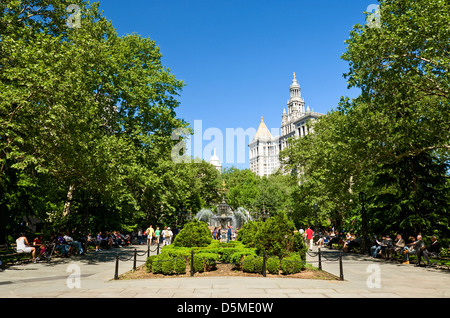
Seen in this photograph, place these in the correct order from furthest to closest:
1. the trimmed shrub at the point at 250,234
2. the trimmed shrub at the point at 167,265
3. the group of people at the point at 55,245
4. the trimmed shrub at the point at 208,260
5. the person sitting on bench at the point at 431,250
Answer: the group of people at the point at 55,245 → the trimmed shrub at the point at 250,234 → the person sitting on bench at the point at 431,250 → the trimmed shrub at the point at 208,260 → the trimmed shrub at the point at 167,265

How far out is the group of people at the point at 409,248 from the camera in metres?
14.9

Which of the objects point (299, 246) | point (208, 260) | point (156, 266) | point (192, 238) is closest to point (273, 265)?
point (208, 260)

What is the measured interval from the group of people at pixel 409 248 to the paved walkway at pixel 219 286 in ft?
6.99

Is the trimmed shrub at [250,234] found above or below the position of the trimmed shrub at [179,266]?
above

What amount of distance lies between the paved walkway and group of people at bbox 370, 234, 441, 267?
6.99 feet

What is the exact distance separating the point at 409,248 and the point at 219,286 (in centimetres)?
1148

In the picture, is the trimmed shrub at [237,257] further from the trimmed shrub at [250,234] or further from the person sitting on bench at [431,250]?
the person sitting on bench at [431,250]

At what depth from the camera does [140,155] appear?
22.0 meters

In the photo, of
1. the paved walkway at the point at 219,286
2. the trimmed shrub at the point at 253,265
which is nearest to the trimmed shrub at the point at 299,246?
the paved walkway at the point at 219,286
